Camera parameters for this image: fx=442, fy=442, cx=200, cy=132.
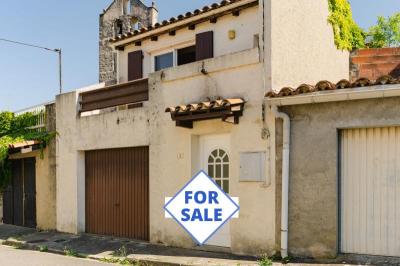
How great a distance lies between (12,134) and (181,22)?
280 inches

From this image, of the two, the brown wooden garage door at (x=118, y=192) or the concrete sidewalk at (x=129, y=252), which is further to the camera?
the brown wooden garage door at (x=118, y=192)

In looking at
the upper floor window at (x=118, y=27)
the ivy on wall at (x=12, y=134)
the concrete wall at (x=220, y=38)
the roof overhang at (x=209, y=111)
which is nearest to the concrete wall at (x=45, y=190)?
the ivy on wall at (x=12, y=134)

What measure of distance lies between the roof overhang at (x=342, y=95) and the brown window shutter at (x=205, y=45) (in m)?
4.07

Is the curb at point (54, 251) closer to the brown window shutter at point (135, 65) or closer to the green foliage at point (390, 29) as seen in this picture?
the brown window shutter at point (135, 65)

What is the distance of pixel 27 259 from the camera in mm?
9547

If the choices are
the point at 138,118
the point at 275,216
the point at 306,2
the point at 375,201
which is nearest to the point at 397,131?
the point at 375,201

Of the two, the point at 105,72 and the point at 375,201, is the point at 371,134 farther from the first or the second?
the point at 105,72

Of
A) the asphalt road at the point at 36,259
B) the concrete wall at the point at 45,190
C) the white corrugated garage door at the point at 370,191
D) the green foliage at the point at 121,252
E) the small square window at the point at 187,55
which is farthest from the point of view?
the concrete wall at the point at 45,190

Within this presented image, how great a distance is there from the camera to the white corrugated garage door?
7426 millimetres

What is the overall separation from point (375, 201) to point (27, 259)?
7193mm

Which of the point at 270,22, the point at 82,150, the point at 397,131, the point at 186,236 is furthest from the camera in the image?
the point at 82,150

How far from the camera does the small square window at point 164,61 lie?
1317 centimetres

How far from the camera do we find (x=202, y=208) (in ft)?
17.6

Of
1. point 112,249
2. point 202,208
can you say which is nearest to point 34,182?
point 112,249
